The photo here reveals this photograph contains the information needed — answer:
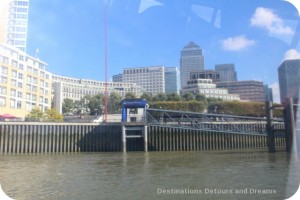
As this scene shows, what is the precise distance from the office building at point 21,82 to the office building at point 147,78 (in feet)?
61.3

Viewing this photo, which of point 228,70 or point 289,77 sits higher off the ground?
point 228,70

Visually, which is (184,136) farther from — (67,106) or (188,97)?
(67,106)

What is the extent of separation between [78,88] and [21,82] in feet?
113

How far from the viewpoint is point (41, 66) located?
48469 mm

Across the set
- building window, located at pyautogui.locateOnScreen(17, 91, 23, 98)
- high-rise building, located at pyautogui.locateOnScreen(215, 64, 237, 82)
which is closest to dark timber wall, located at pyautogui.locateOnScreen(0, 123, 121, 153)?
high-rise building, located at pyautogui.locateOnScreen(215, 64, 237, 82)

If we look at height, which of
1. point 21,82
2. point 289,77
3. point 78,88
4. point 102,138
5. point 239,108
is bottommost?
point 102,138

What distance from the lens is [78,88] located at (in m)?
75.9

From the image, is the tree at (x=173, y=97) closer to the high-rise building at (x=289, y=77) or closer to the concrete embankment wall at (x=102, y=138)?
the concrete embankment wall at (x=102, y=138)

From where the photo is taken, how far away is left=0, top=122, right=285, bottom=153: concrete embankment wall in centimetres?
2217

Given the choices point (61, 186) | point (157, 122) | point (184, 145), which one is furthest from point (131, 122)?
point (61, 186)

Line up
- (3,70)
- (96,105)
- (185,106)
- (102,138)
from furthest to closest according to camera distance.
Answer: (96,105) < (185,106) < (3,70) < (102,138)

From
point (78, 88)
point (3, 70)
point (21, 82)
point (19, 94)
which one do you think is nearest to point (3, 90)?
point (3, 70)

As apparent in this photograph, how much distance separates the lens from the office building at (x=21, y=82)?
124 ft

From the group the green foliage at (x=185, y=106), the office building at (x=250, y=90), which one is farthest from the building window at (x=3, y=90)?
the office building at (x=250, y=90)
